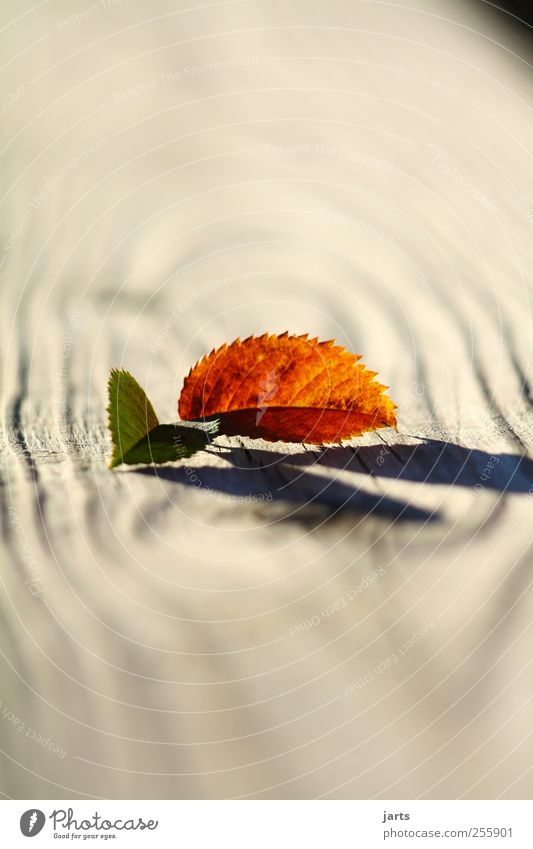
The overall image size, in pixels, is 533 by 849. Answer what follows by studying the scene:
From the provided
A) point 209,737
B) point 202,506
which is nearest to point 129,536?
point 202,506

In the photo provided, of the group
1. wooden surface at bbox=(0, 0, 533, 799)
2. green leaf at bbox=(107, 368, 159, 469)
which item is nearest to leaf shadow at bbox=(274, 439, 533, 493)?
wooden surface at bbox=(0, 0, 533, 799)

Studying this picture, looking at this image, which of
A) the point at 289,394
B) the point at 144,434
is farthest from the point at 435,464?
the point at 144,434

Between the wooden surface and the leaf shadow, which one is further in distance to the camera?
the leaf shadow

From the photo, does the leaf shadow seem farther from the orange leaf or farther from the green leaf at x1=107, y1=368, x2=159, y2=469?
the green leaf at x1=107, y1=368, x2=159, y2=469

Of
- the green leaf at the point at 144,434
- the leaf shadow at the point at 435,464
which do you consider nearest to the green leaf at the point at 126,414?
the green leaf at the point at 144,434

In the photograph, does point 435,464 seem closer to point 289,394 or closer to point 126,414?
point 289,394

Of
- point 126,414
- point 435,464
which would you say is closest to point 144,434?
point 126,414
